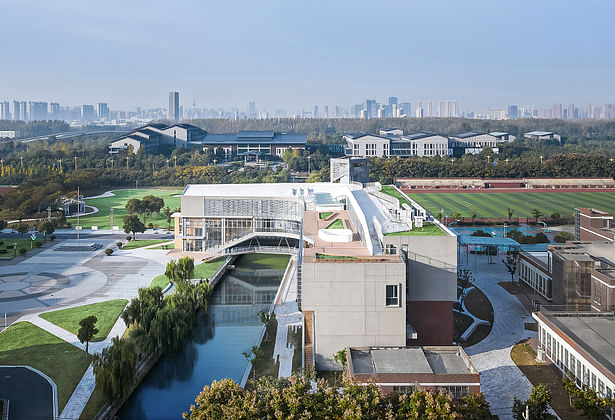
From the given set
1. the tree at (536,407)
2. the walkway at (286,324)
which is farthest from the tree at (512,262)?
the tree at (536,407)

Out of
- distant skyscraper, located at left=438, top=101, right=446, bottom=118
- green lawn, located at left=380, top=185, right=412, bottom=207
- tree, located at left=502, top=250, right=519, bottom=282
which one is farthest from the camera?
distant skyscraper, located at left=438, top=101, right=446, bottom=118

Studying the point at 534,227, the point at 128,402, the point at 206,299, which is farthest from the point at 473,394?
the point at 534,227

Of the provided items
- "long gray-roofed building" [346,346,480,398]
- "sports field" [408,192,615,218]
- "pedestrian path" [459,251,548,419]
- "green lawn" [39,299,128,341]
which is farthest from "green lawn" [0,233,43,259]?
"sports field" [408,192,615,218]

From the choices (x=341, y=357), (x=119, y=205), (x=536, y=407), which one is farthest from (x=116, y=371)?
(x=119, y=205)

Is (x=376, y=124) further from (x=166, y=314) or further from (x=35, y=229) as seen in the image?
(x=166, y=314)

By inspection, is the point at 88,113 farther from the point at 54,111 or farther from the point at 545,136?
the point at 545,136

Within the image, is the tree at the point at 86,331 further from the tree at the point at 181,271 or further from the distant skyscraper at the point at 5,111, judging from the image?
Answer: the distant skyscraper at the point at 5,111

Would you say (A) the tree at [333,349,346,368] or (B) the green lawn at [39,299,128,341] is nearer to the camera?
(A) the tree at [333,349,346,368]

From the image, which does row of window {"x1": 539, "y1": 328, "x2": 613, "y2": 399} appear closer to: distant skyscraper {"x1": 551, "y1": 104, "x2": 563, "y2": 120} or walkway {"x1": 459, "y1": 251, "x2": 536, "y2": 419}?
walkway {"x1": 459, "y1": 251, "x2": 536, "y2": 419}
